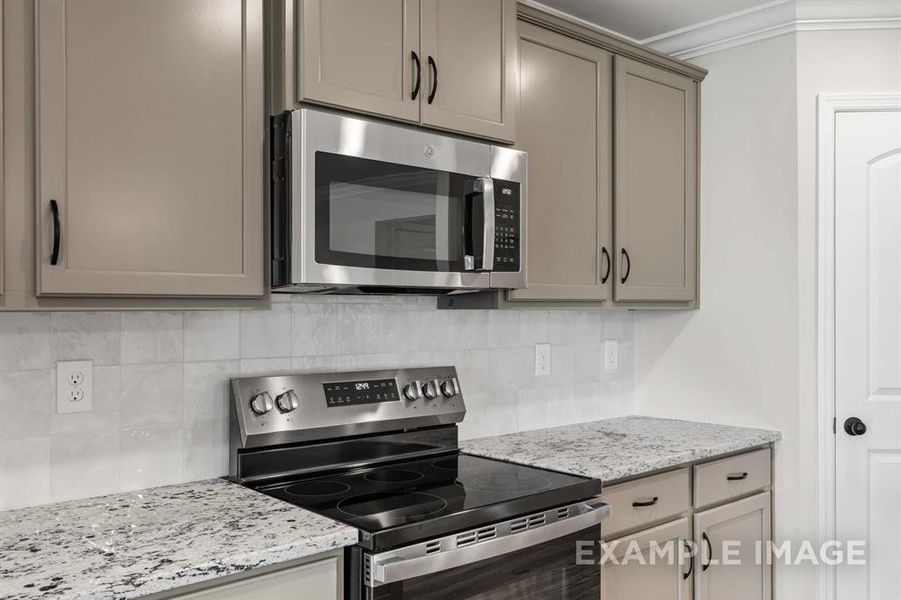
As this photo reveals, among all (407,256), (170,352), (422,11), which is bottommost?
(170,352)

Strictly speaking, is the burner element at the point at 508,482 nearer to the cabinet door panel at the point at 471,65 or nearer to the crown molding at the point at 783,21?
the cabinet door panel at the point at 471,65

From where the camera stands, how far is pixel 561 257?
2.50m

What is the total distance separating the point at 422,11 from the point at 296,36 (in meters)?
0.41

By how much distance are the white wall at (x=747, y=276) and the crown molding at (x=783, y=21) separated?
43 mm

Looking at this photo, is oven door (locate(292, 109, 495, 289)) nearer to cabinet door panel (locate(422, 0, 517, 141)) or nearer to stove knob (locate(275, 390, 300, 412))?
cabinet door panel (locate(422, 0, 517, 141))

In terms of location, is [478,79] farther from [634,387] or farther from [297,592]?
[634,387]

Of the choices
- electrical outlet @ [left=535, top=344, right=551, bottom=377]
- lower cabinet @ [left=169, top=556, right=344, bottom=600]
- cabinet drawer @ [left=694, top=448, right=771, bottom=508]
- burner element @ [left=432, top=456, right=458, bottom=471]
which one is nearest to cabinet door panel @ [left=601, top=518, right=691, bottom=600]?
cabinet drawer @ [left=694, top=448, right=771, bottom=508]

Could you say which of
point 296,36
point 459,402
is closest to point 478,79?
point 296,36

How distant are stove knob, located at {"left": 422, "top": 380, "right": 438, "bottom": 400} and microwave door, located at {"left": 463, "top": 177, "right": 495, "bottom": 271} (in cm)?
47

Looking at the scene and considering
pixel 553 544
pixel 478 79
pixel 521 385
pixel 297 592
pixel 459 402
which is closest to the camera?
pixel 297 592

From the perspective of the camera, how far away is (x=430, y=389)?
2365mm

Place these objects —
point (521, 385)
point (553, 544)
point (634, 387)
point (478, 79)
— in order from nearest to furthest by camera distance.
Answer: point (553, 544)
point (478, 79)
point (521, 385)
point (634, 387)

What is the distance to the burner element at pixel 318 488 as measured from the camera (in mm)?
1871

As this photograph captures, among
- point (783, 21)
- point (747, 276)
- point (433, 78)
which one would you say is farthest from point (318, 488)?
point (783, 21)
